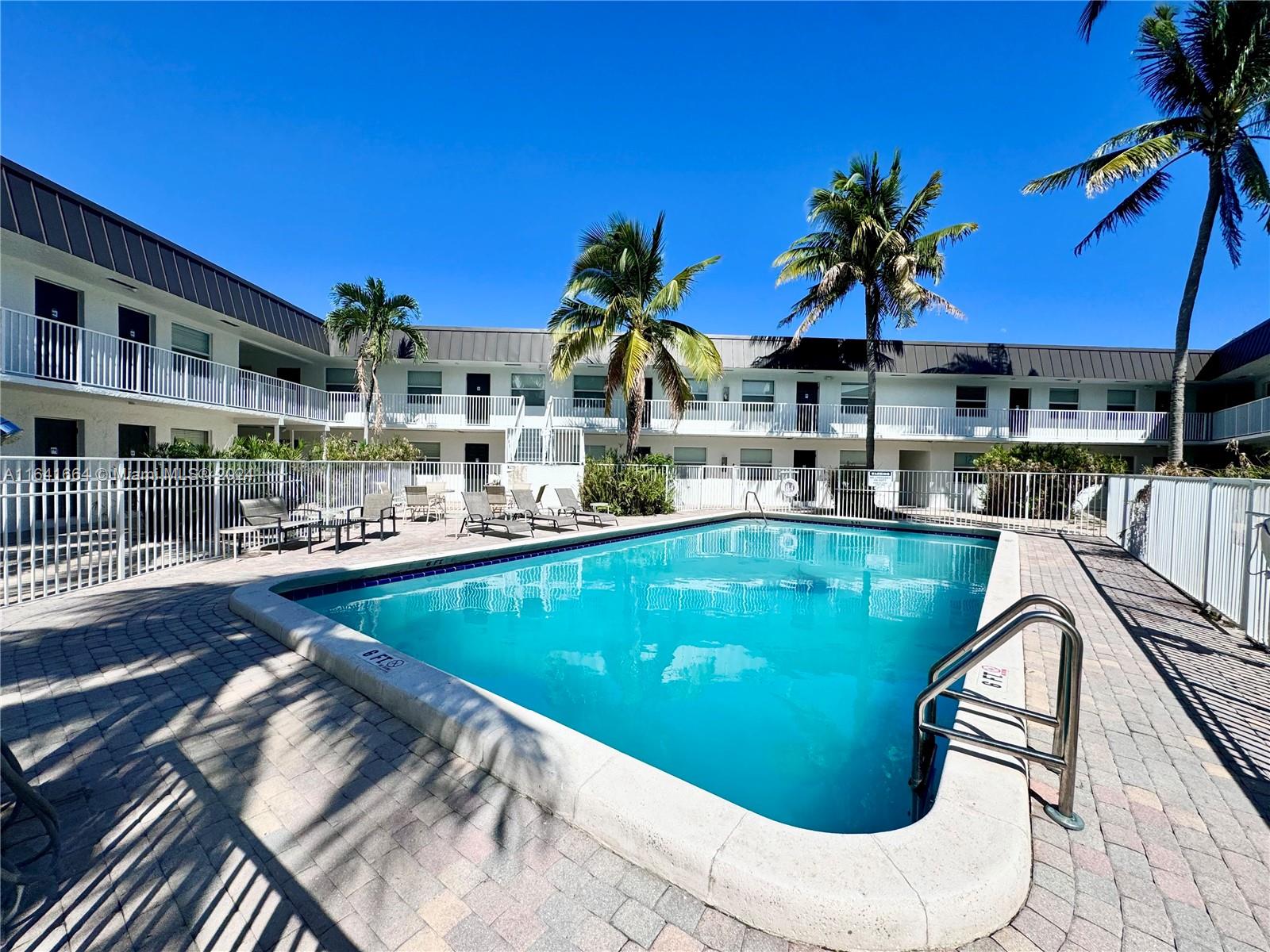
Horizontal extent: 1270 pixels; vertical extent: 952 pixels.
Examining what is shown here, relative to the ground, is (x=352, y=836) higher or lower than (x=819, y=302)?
lower

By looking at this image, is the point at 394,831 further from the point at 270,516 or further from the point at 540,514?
the point at 540,514

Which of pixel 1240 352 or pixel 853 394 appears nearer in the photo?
pixel 1240 352

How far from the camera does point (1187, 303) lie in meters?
15.8

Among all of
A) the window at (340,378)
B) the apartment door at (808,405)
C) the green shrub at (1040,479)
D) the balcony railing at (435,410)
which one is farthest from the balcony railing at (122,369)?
the green shrub at (1040,479)

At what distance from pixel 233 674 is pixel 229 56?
12407 mm

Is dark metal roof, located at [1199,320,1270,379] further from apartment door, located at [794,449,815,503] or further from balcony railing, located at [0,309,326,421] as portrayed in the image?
balcony railing, located at [0,309,326,421]

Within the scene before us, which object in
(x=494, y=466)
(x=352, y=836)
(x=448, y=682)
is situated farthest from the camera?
(x=494, y=466)

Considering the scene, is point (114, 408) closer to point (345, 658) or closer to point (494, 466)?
point (494, 466)

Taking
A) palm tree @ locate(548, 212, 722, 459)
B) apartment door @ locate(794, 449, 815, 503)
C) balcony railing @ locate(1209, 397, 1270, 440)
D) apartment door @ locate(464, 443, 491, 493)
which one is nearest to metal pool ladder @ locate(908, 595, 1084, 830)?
palm tree @ locate(548, 212, 722, 459)

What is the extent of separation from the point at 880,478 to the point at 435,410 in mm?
18586

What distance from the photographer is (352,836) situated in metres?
2.39

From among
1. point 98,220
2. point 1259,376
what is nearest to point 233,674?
point 98,220

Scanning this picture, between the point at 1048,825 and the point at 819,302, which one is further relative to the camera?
the point at 819,302

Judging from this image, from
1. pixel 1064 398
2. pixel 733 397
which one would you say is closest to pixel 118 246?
pixel 733 397
